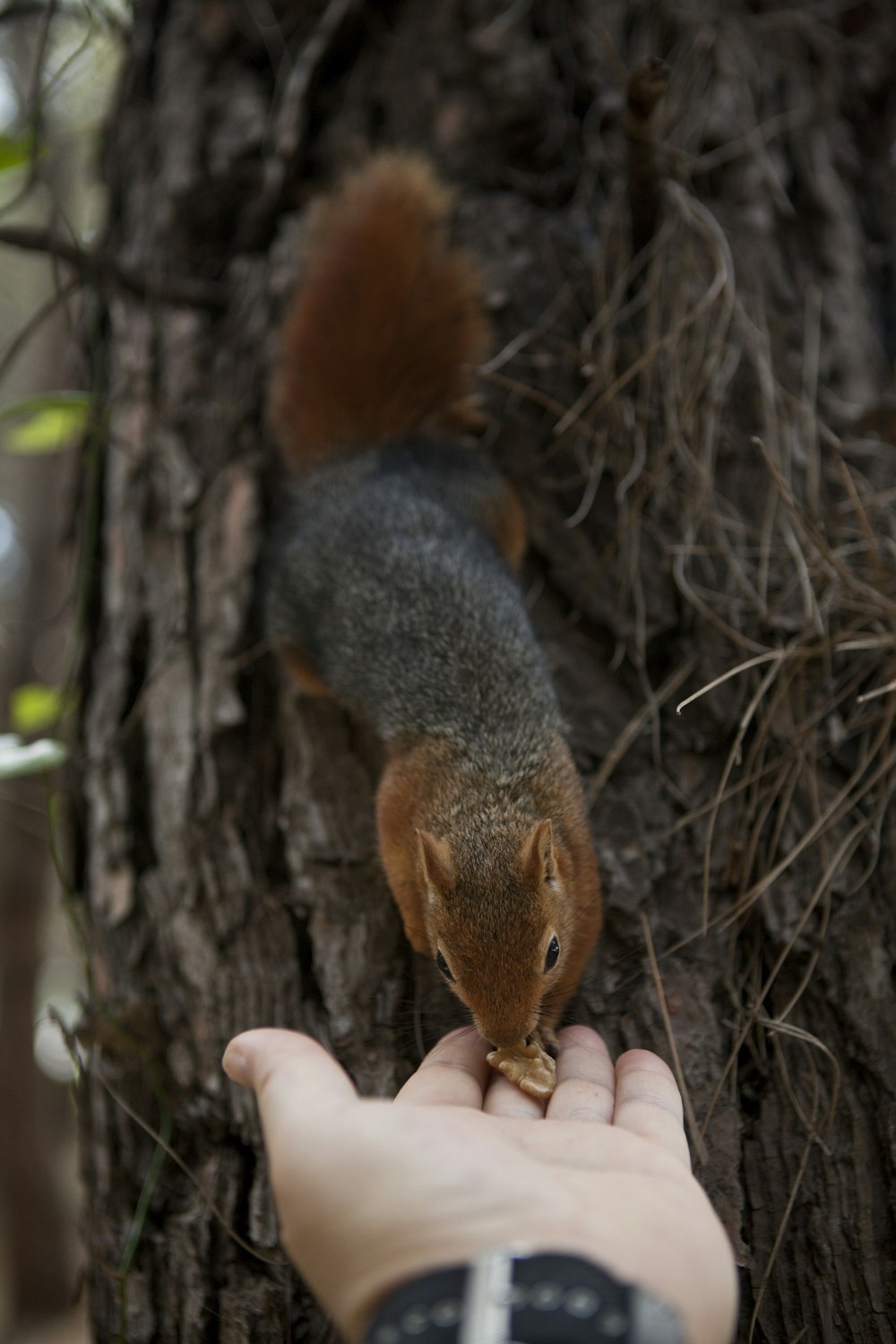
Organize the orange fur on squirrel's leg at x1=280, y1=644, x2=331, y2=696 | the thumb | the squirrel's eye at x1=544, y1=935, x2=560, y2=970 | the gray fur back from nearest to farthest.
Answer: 1. the thumb
2. the squirrel's eye at x1=544, y1=935, x2=560, y2=970
3. the gray fur back
4. the orange fur on squirrel's leg at x1=280, y1=644, x2=331, y2=696

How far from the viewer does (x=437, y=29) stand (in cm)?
267

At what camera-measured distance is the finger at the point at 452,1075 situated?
4.87 feet

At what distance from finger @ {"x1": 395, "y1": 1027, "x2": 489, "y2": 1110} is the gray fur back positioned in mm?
524

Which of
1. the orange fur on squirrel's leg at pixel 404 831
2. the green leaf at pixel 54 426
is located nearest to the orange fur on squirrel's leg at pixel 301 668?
the orange fur on squirrel's leg at pixel 404 831

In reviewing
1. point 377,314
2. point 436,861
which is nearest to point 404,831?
point 436,861

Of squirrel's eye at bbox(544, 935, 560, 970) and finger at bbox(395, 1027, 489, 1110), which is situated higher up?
squirrel's eye at bbox(544, 935, 560, 970)

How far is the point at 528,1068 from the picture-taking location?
152 centimetres

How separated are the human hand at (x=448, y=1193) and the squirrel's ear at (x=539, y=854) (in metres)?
0.39

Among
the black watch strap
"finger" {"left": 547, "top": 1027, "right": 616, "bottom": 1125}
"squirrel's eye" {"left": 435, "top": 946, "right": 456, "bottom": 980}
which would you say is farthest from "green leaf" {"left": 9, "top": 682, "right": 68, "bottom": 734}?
the black watch strap

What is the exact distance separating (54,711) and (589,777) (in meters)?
1.43

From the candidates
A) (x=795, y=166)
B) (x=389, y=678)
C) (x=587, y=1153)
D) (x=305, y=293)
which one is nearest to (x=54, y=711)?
(x=389, y=678)

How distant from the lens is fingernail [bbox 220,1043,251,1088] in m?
1.35

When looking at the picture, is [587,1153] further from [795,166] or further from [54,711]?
[795,166]

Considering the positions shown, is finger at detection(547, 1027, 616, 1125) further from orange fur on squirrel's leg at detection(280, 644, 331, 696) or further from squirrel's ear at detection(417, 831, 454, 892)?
orange fur on squirrel's leg at detection(280, 644, 331, 696)
